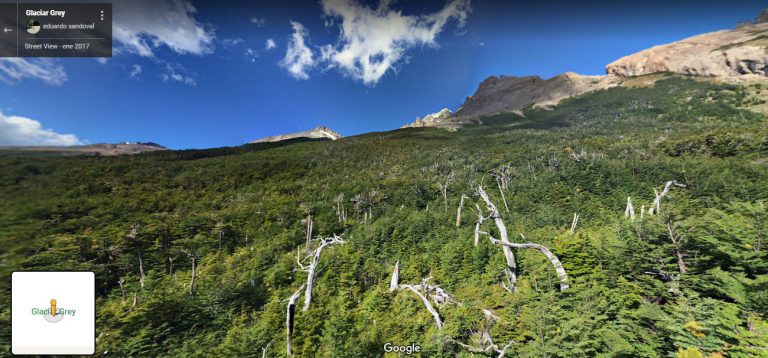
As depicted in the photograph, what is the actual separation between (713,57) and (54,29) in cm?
23942

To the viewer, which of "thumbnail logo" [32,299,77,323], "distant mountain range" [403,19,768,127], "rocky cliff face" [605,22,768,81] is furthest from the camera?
"distant mountain range" [403,19,768,127]

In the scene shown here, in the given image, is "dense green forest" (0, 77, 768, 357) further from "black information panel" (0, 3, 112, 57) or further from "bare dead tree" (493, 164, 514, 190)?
"black information panel" (0, 3, 112, 57)

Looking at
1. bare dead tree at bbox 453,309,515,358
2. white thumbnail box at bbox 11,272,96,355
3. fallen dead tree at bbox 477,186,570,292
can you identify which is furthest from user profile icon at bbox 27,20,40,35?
fallen dead tree at bbox 477,186,570,292

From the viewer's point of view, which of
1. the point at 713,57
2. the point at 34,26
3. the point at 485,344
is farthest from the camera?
the point at 713,57

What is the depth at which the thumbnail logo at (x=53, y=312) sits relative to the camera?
639cm

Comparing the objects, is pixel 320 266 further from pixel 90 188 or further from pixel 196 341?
pixel 90 188

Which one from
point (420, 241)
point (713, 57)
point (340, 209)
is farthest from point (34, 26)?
point (713, 57)

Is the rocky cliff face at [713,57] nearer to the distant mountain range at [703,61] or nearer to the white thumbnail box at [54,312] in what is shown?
the distant mountain range at [703,61]

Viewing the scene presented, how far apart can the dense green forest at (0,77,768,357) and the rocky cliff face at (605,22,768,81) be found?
1511 inches

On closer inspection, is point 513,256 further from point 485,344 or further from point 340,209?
point 340,209

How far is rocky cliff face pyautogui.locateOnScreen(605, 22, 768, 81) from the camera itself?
12681 centimetres

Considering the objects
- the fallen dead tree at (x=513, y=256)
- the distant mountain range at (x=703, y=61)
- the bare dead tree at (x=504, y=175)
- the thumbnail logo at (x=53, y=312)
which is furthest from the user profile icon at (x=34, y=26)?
the distant mountain range at (x=703, y=61)

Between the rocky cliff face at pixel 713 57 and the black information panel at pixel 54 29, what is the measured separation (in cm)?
20532

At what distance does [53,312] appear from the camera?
637 cm
